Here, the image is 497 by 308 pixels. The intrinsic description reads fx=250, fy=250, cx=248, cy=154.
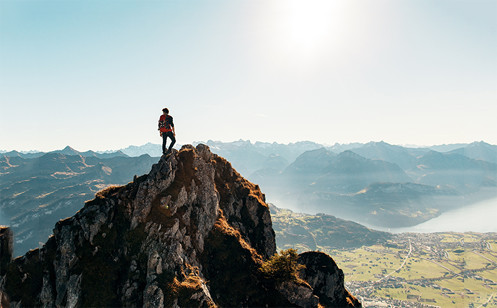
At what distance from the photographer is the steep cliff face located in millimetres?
32750

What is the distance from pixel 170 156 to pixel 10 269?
27.4m

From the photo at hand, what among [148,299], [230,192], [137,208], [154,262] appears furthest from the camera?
[230,192]

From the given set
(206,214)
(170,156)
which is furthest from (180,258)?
(170,156)

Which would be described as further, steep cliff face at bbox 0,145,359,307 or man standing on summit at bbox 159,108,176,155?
man standing on summit at bbox 159,108,176,155

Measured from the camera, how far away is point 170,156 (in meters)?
43.9

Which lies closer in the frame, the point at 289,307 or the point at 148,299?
the point at 148,299

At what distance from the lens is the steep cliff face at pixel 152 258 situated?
3275 centimetres

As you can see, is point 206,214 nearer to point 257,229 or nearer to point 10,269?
point 257,229

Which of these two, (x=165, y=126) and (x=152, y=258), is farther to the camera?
(x=165, y=126)

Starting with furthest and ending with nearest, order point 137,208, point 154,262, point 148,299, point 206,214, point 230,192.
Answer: point 230,192 < point 206,214 < point 137,208 < point 154,262 < point 148,299

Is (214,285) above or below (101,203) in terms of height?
below

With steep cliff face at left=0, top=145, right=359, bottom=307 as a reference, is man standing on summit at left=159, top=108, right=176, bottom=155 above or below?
above

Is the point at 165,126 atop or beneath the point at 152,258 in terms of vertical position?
atop

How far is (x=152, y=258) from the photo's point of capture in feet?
112
